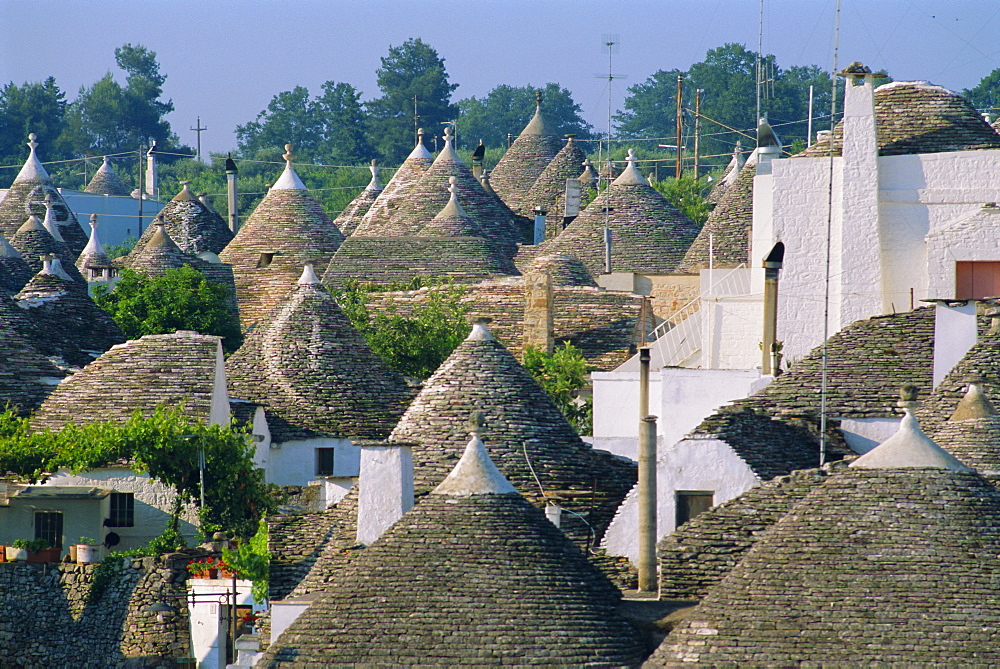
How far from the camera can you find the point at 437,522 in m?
22.6

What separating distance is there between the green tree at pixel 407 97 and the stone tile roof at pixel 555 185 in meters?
55.6

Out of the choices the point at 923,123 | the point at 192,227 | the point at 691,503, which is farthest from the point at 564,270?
the point at 691,503

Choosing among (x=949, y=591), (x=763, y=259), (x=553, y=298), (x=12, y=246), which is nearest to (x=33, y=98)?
(x=12, y=246)

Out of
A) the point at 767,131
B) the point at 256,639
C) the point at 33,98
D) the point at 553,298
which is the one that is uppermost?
the point at 33,98

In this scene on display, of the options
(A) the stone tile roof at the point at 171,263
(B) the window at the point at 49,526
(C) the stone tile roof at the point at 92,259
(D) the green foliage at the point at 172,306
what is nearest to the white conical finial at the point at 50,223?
(C) the stone tile roof at the point at 92,259

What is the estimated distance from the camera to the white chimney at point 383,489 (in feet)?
83.8

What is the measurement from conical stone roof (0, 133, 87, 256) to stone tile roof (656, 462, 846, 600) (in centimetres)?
3446

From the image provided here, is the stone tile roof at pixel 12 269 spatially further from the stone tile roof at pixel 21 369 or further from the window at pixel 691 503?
the window at pixel 691 503

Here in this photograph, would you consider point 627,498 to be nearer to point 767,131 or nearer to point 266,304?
point 767,131

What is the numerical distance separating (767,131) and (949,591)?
24.0m

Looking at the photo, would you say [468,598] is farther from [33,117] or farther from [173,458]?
[33,117]

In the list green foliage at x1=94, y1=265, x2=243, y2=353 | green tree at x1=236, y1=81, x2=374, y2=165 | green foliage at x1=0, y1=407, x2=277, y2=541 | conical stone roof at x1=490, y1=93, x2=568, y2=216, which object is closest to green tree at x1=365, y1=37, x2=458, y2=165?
green tree at x1=236, y1=81, x2=374, y2=165

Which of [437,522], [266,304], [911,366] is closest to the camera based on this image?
[437,522]

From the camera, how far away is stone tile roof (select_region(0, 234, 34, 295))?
48844 millimetres
